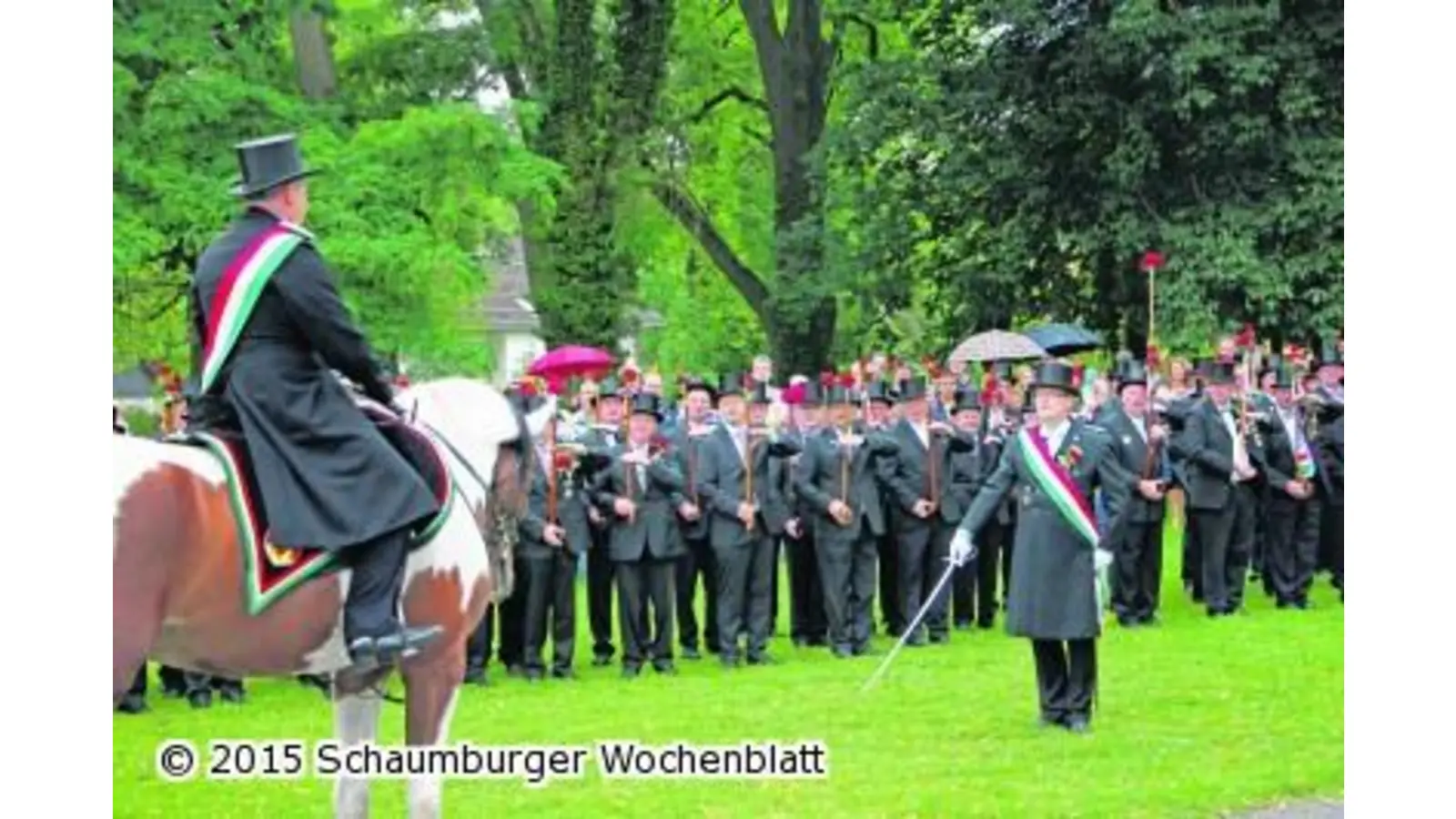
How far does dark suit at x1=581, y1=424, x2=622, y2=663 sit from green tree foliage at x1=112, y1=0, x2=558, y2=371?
427cm

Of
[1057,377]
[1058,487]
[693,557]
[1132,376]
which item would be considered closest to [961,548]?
[1058,487]

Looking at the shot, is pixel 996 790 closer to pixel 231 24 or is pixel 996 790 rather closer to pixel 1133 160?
pixel 231 24

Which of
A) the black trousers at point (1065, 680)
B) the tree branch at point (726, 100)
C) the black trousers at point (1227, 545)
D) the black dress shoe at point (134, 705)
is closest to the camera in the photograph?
the black trousers at point (1065, 680)

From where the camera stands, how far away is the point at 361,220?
65.2 feet

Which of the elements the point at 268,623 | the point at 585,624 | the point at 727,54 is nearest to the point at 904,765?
the point at 268,623

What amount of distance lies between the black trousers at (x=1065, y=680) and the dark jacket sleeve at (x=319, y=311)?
5.00 metres

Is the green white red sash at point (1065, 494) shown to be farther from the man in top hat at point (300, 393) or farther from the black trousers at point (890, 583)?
the black trousers at point (890, 583)

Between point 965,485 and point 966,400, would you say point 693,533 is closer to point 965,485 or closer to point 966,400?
point 965,485

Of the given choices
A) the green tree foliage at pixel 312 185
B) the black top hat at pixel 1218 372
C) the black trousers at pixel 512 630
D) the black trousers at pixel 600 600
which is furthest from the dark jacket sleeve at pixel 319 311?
the black top hat at pixel 1218 372

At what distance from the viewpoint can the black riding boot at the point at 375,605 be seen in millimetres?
8648

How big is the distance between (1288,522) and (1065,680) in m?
7.20

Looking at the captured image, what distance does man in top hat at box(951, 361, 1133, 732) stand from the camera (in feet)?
39.4

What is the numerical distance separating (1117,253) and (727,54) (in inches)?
450

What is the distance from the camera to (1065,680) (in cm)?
1266
